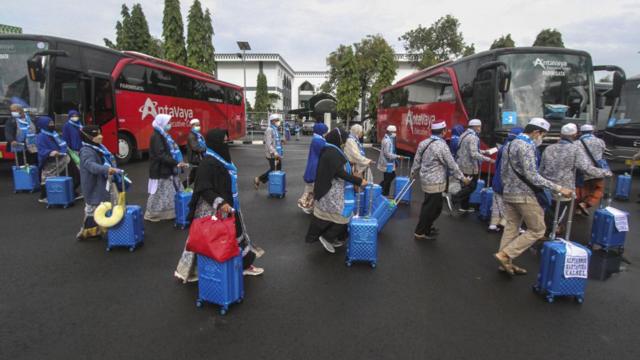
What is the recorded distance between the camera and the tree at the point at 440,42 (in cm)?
3403

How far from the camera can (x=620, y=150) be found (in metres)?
12.8

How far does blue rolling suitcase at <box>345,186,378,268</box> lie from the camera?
182 inches

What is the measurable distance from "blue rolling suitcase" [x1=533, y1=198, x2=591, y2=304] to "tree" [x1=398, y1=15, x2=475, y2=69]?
A: 105 ft

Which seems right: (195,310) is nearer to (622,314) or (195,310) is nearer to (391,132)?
(622,314)

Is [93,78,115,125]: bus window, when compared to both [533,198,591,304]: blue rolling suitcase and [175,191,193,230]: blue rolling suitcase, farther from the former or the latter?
[533,198,591,304]: blue rolling suitcase

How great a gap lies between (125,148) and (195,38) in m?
23.2

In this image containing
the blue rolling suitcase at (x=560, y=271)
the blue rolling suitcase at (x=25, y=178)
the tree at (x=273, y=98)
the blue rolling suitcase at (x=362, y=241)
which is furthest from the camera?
the tree at (x=273, y=98)

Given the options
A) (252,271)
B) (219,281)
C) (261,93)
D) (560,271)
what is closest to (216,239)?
(219,281)

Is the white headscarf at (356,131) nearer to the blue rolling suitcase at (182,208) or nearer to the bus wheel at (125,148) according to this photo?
the blue rolling suitcase at (182,208)

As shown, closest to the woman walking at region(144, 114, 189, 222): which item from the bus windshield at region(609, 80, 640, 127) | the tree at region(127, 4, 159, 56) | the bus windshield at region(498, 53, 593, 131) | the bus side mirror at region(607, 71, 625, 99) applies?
the bus windshield at region(498, 53, 593, 131)

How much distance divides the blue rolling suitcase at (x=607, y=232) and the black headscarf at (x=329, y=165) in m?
3.89

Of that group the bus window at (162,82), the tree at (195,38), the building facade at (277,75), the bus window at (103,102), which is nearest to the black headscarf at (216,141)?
the bus window at (103,102)

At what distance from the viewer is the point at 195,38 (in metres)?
33.1

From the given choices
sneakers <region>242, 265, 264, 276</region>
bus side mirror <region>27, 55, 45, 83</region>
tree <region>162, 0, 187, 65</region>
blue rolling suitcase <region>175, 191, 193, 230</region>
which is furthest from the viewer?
tree <region>162, 0, 187, 65</region>
